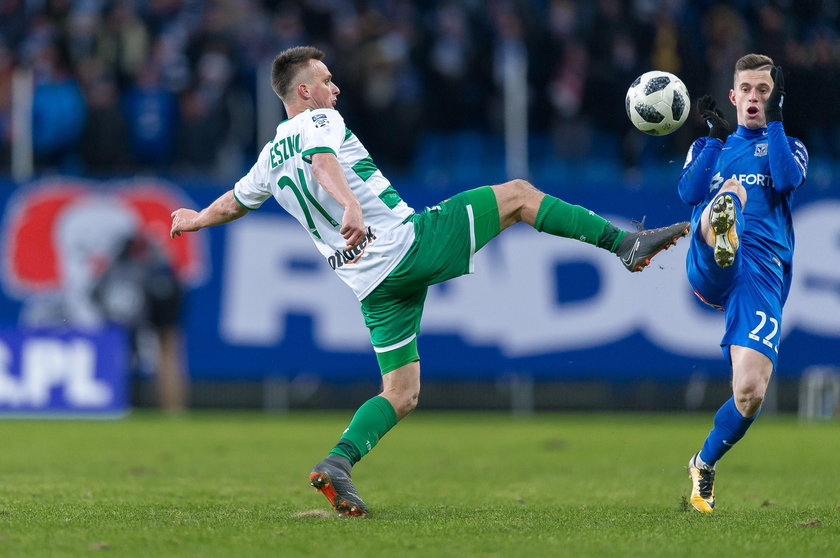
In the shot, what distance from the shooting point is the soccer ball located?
26.7 ft

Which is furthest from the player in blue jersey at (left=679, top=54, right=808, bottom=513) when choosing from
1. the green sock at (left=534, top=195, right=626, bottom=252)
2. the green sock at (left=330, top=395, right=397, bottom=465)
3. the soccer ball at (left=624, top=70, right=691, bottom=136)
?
the green sock at (left=330, top=395, right=397, bottom=465)

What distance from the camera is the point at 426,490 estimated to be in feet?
29.8

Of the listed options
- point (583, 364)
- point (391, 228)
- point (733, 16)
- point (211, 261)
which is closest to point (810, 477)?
point (391, 228)

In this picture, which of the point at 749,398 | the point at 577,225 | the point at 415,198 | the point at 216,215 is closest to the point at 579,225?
the point at 577,225

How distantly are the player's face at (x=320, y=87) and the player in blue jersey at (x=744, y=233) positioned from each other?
Result: 2.14 metres

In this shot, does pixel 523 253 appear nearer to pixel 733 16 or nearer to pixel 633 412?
pixel 633 412

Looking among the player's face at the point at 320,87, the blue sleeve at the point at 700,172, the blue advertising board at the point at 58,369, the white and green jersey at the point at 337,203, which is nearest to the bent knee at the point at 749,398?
the blue sleeve at the point at 700,172

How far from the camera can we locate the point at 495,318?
16219mm

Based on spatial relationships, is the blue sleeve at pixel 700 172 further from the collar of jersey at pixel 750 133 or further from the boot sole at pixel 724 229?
the boot sole at pixel 724 229

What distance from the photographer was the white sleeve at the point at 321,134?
23.2 feet

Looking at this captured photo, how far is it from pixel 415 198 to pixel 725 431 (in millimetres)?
9283

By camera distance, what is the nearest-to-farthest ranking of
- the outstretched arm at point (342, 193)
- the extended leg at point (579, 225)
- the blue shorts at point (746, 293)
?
the outstretched arm at point (342, 193)
the extended leg at point (579, 225)
the blue shorts at point (746, 293)

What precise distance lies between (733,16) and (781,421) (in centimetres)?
484

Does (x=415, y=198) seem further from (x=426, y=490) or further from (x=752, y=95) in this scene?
(x=752, y=95)
